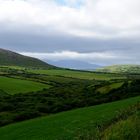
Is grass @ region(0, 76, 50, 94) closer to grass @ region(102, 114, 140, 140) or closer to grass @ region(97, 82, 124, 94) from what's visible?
grass @ region(97, 82, 124, 94)

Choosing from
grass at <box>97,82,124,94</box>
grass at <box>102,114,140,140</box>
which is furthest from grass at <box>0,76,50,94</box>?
grass at <box>102,114,140,140</box>

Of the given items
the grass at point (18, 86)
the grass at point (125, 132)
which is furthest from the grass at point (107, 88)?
the grass at point (125, 132)

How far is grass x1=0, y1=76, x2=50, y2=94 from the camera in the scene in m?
126

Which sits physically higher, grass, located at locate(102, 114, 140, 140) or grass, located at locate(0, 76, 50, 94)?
grass, located at locate(102, 114, 140, 140)

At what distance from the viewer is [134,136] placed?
1523 cm

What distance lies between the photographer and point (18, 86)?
132125mm

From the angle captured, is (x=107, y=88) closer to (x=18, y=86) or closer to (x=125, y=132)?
(x=18, y=86)

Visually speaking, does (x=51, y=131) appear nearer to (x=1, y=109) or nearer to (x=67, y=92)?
(x=1, y=109)

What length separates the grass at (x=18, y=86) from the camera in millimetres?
125750

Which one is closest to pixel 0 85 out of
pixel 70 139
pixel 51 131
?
pixel 51 131

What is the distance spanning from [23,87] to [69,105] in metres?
65.5

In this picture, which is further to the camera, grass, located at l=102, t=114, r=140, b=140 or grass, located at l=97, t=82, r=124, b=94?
grass, located at l=97, t=82, r=124, b=94

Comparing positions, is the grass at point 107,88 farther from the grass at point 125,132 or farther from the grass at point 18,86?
the grass at point 125,132

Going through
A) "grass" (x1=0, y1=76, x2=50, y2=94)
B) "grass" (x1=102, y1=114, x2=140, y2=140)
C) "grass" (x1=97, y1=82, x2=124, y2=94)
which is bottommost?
"grass" (x1=0, y1=76, x2=50, y2=94)
